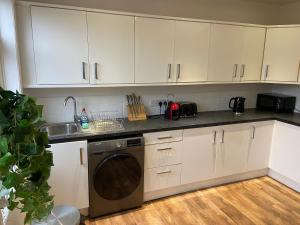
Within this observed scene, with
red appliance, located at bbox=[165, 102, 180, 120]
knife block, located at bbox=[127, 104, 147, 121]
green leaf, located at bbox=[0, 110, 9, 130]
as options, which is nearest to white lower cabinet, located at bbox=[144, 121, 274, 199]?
red appliance, located at bbox=[165, 102, 180, 120]

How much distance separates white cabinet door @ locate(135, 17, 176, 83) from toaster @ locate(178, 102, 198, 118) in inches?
17.8

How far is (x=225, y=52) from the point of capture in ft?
9.66

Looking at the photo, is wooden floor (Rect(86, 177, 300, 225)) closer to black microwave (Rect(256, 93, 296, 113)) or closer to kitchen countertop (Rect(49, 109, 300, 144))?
kitchen countertop (Rect(49, 109, 300, 144))

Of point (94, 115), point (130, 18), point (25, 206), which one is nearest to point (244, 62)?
point (130, 18)

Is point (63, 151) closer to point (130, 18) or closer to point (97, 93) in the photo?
point (97, 93)

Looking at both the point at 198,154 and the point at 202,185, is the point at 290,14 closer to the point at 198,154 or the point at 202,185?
the point at 198,154

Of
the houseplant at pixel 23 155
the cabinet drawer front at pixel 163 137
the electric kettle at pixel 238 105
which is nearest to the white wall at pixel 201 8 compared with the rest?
the electric kettle at pixel 238 105

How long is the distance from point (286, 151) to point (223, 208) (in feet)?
3.75

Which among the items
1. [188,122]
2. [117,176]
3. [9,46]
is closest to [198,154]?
[188,122]

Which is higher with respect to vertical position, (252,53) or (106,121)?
(252,53)

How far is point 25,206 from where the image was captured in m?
0.83

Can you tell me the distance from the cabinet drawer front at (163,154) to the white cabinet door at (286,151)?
4.61ft

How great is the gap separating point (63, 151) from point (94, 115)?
28.7 inches

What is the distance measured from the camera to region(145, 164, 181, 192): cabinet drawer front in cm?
256
